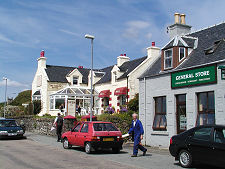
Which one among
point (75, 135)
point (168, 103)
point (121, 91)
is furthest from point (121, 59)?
point (75, 135)

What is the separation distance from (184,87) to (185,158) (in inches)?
245

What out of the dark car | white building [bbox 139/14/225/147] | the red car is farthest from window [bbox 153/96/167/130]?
the dark car

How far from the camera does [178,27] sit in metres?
20.3

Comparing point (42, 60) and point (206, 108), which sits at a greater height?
point (42, 60)

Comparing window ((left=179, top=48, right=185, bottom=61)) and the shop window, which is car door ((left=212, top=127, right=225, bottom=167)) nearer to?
window ((left=179, top=48, right=185, bottom=61))

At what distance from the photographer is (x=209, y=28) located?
60.1 feet

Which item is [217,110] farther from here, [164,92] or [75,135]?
[75,135]

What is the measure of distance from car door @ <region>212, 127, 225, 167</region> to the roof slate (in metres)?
5.74

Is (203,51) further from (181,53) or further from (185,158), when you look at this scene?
(185,158)

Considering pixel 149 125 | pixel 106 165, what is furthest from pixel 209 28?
pixel 106 165

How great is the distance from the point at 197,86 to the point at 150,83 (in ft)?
12.9

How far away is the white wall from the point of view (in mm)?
13805

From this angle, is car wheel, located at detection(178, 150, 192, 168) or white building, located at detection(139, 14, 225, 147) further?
white building, located at detection(139, 14, 225, 147)

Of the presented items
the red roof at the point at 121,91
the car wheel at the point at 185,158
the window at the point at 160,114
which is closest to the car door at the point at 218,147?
the car wheel at the point at 185,158
